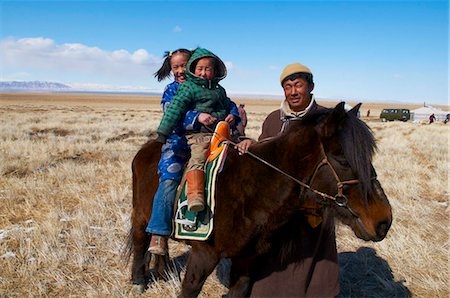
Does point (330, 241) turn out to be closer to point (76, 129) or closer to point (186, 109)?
point (186, 109)

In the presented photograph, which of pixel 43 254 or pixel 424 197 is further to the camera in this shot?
pixel 424 197

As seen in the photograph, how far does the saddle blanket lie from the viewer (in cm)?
287

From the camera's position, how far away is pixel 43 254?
4.63 metres

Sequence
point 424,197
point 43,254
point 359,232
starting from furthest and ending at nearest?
point 424,197 < point 43,254 < point 359,232

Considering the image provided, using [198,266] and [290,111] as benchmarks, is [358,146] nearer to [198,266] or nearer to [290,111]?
[290,111]

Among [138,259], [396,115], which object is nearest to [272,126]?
[138,259]

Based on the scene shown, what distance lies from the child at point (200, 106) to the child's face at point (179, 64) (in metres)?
0.84

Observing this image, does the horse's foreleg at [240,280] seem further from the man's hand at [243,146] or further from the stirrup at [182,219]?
the man's hand at [243,146]

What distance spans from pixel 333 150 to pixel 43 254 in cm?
414

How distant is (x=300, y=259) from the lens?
3.37m

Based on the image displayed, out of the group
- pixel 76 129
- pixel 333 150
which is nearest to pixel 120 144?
pixel 76 129

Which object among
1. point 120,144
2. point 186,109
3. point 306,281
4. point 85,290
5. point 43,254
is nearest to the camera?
point 186,109

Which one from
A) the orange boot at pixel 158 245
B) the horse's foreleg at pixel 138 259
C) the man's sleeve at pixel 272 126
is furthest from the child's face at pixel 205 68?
the horse's foreleg at pixel 138 259

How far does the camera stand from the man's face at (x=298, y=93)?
3.35 m
